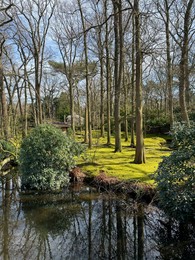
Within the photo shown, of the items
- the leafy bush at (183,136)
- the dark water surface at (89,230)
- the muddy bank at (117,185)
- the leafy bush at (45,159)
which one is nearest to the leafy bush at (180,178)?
the leafy bush at (183,136)

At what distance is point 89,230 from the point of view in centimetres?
685

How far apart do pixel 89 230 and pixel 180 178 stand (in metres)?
2.78

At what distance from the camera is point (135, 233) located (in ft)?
21.6

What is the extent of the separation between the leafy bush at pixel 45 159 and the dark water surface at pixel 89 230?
3.33ft

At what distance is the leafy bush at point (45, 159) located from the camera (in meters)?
10.4

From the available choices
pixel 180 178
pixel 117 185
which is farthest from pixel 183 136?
pixel 117 185

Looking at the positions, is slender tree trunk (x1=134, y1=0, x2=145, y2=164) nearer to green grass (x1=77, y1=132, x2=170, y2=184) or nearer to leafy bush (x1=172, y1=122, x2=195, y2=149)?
green grass (x1=77, y1=132, x2=170, y2=184)

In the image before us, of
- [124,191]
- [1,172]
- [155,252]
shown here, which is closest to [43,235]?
[155,252]

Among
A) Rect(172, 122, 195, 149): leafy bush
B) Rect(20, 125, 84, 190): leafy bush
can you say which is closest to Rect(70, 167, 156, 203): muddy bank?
Rect(20, 125, 84, 190): leafy bush

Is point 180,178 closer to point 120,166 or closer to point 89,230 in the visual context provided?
point 89,230

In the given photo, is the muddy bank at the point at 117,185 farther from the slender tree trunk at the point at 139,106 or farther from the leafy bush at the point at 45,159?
the slender tree trunk at the point at 139,106

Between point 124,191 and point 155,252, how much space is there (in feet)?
12.3

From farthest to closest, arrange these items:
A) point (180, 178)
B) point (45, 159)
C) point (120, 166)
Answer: point (120, 166), point (45, 159), point (180, 178)

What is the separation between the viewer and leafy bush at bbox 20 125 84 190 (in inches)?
408
